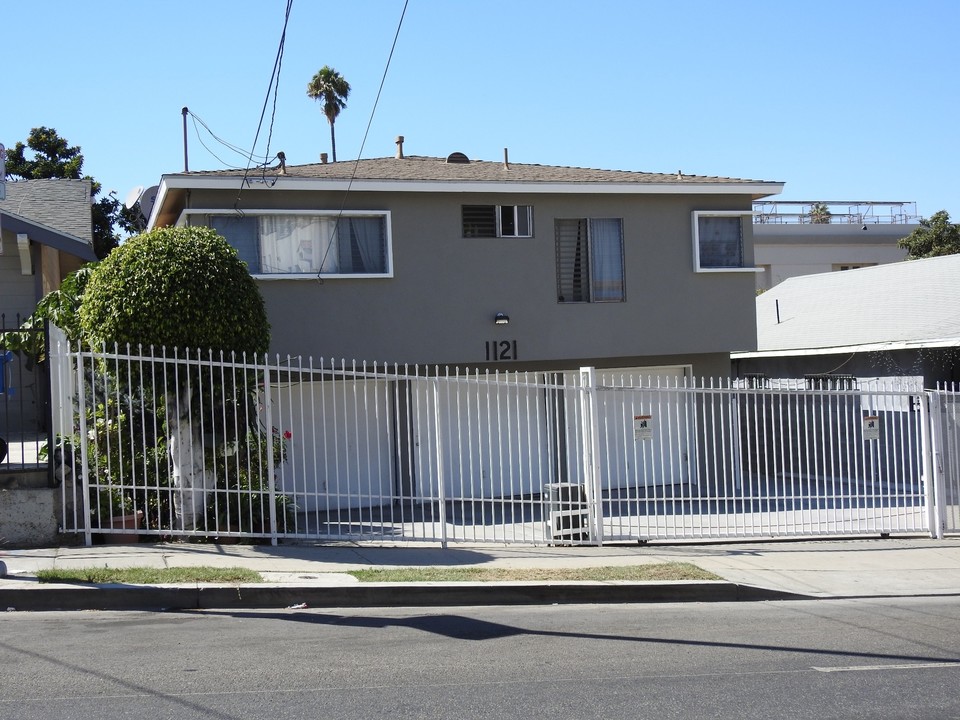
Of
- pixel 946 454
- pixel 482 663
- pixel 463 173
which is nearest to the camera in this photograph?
pixel 482 663

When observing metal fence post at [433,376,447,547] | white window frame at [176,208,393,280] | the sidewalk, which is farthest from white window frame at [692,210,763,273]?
metal fence post at [433,376,447,547]

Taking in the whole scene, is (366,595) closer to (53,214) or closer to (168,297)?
(168,297)

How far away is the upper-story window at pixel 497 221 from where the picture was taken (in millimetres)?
16625

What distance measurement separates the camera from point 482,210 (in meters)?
16.7

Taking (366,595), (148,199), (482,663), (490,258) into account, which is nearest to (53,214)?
(148,199)

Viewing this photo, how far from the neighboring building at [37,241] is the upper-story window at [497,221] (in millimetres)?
5925

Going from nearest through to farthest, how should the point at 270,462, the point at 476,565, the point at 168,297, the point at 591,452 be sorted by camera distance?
the point at 476,565
the point at 168,297
the point at 270,462
the point at 591,452

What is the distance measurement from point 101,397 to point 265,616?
419 centimetres

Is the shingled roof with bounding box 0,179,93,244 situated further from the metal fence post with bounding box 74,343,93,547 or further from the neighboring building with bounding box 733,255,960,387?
the neighboring building with bounding box 733,255,960,387

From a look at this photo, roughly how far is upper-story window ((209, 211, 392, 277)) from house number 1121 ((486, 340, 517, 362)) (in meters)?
2.10

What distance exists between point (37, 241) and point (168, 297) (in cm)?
522

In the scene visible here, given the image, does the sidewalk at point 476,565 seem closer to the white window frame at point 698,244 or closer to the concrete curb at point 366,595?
the concrete curb at point 366,595

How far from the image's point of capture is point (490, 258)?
654 inches

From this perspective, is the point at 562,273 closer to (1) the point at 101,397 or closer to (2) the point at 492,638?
(1) the point at 101,397
